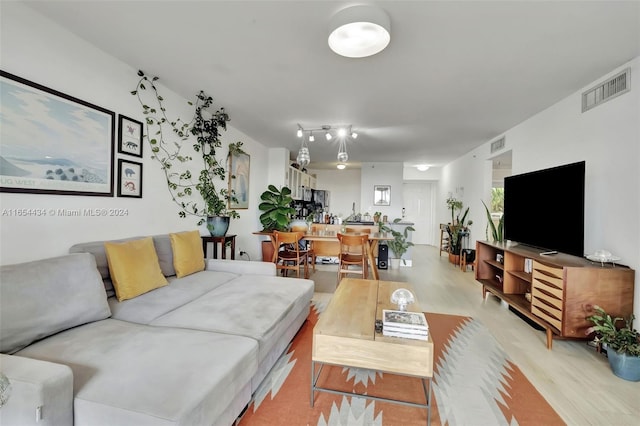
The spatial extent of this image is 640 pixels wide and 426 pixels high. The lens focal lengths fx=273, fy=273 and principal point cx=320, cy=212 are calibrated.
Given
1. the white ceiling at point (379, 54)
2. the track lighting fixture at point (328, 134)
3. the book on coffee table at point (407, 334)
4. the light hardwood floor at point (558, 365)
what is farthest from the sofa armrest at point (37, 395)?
the track lighting fixture at point (328, 134)

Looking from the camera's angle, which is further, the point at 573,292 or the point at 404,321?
the point at 573,292

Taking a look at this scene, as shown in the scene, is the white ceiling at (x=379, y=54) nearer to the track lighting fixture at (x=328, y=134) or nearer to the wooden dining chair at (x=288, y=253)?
the track lighting fixture at (x=328, y=134)

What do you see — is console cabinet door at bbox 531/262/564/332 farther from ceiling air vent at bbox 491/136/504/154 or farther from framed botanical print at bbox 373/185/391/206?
framed botanical print at bbox 373/185/391/206

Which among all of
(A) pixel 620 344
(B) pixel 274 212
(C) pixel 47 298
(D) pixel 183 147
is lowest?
(A) pixel 620 344

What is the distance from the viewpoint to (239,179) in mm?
4688

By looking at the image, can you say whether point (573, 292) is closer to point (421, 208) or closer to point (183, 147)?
point (183, 147)

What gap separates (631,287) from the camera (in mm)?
2168

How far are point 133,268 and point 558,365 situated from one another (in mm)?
3384

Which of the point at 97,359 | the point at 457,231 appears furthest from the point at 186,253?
the point at 457,231

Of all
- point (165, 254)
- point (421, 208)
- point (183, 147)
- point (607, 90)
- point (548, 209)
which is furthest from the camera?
point (421, 208)

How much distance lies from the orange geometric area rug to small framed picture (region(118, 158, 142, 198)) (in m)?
2.03

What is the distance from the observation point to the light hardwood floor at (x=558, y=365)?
65.8 inches

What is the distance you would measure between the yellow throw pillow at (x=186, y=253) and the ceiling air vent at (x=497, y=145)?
464 cm

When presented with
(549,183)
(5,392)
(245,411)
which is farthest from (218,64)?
(549,183)
